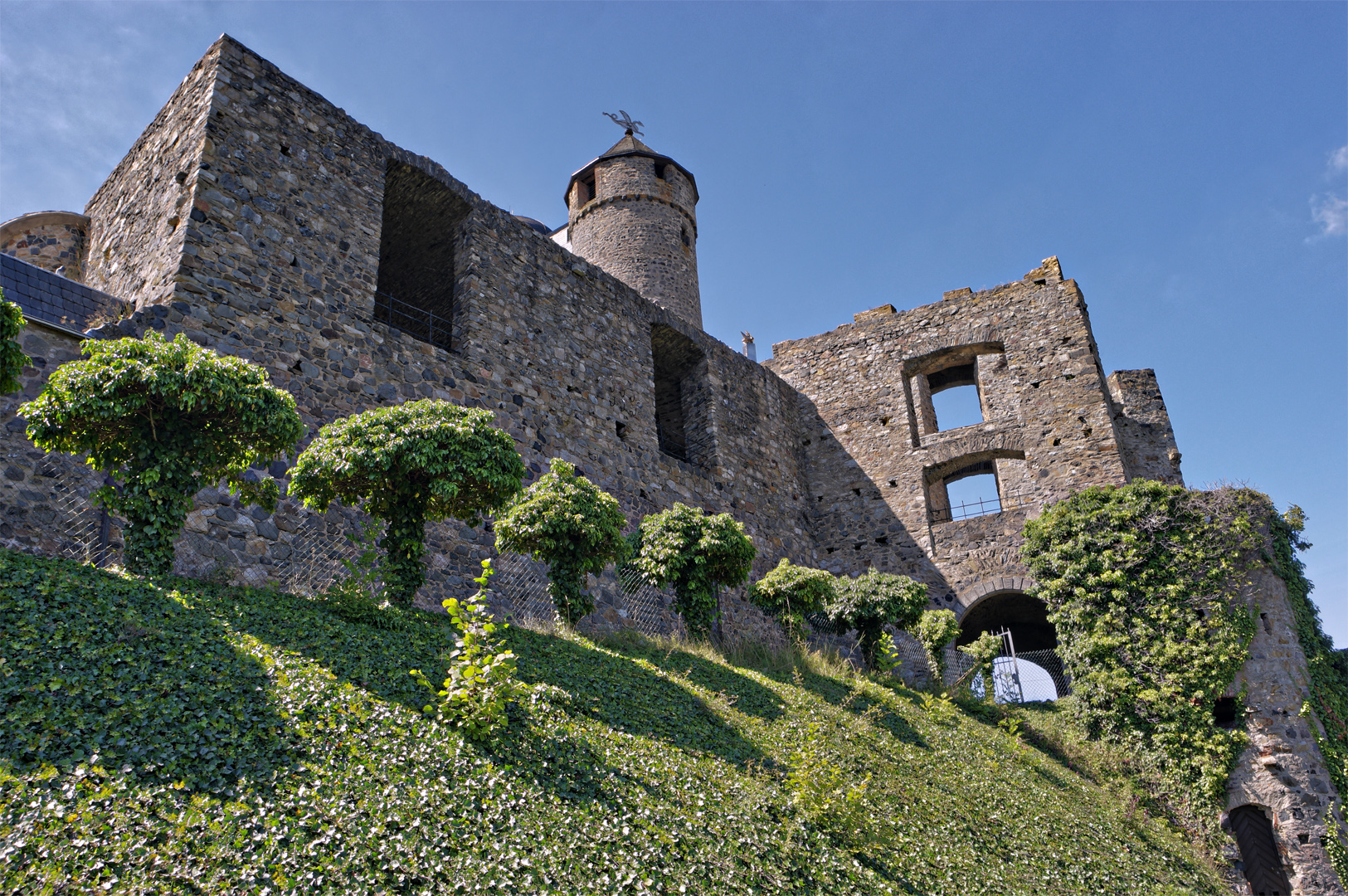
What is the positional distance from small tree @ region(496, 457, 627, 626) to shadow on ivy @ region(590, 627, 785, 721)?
0.65 meters

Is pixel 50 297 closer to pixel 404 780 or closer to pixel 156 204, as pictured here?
pixel 156 204

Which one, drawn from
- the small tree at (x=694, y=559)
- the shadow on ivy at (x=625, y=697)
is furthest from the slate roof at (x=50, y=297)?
the small tree at (x=694, y=559)

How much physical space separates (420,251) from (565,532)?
5926mm

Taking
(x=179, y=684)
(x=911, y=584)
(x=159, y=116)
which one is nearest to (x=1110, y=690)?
(x=911, y=584)

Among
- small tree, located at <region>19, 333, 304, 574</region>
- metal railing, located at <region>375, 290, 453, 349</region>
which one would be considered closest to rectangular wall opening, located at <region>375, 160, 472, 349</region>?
metal railing, located at <region>375, 290, 453, 349</region>

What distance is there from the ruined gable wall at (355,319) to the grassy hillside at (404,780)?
8.15ft

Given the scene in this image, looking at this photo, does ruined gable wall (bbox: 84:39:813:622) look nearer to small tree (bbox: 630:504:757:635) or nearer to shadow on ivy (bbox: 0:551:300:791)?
small tree (bbox: 630:504:757:635)

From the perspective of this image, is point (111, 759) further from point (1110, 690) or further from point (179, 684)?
point (1110, 690)

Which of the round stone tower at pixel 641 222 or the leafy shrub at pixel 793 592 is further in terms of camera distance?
the round stone tower at pixel 641 222

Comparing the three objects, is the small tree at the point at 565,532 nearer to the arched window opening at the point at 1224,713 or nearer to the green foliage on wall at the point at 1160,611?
the green foliage on wall at the point at 1160,611

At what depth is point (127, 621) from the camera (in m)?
4.94

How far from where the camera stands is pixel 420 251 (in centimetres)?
1247

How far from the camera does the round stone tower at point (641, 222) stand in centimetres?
1878

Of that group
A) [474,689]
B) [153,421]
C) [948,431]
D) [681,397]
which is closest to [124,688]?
[474,689]
